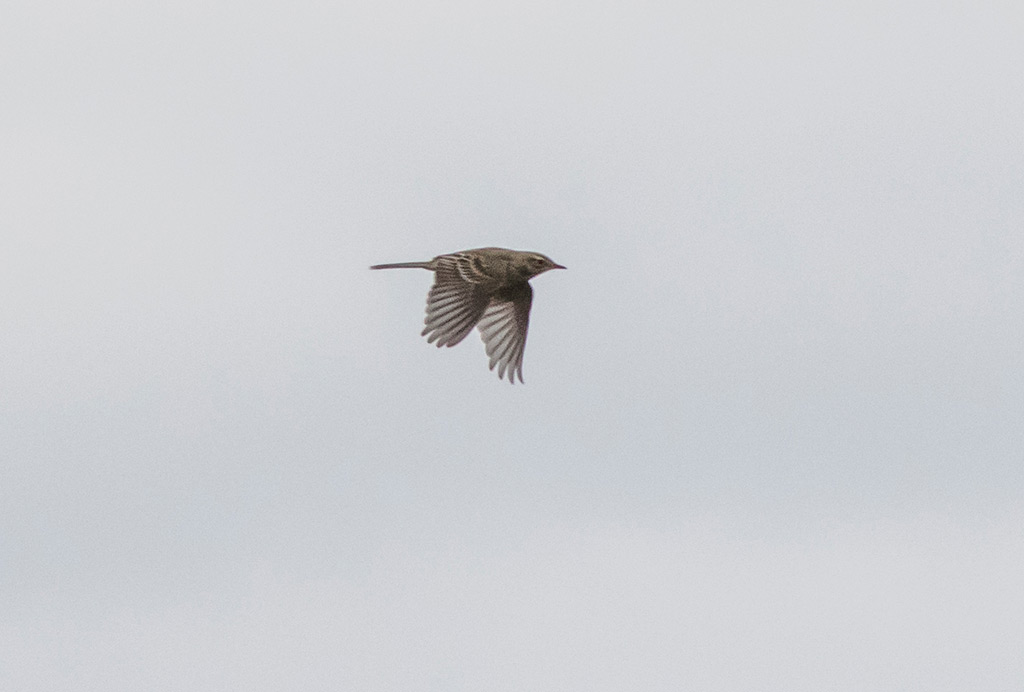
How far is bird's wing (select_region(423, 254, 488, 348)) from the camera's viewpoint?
92.8ft

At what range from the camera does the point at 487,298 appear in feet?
96.6

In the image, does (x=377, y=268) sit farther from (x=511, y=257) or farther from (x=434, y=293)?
(x=511, y=257)

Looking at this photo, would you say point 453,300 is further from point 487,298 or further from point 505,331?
point 505,331

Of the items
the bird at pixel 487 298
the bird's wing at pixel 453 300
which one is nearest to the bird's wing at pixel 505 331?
the bird at pixel 487 298

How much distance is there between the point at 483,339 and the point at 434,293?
2.02m

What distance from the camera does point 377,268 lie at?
28.3 meters

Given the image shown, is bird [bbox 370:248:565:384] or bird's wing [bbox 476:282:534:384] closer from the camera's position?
bird [bbox 370:248:565:384]

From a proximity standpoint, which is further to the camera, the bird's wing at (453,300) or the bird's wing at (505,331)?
the bird's wing at (505,331)

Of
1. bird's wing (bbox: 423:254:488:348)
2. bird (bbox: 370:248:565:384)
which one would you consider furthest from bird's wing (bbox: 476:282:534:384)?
bird's wing (bbox: 423:254:488:348)

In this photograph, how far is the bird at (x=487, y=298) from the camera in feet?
93.1

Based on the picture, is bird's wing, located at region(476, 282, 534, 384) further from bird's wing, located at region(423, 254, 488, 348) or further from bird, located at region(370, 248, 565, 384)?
bird's wing, located at region(423, 254, 488, 348)

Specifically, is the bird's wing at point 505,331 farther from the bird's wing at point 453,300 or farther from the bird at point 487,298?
the bird's wing at point 453,300

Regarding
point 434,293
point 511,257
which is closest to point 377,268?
point 434,293

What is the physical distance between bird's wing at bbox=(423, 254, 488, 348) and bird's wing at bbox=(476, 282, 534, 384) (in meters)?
0.83
